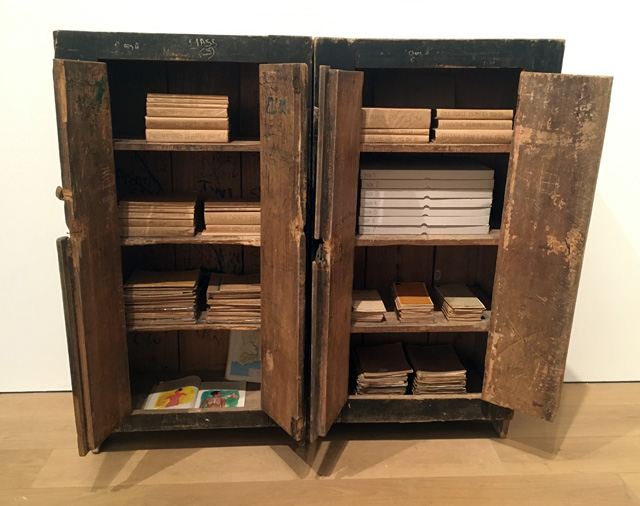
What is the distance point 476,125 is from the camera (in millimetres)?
1937

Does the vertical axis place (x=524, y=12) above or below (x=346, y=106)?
above

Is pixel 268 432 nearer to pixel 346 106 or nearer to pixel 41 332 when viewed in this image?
pixel 41 332

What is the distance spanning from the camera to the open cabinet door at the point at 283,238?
174 cm

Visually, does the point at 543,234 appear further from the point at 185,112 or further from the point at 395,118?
the point at 185,112

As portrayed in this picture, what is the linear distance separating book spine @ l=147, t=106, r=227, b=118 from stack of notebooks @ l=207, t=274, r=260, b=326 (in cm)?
66

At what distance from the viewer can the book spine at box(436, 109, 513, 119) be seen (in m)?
1.92

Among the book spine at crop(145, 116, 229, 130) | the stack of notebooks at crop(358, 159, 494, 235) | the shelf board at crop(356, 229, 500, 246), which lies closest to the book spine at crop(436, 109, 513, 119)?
the stack of notebooks at crop(358, 159, 494, 235)

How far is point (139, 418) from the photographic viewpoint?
2.13 m

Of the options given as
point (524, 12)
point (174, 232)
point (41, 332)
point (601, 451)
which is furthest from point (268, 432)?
point (524, 12)

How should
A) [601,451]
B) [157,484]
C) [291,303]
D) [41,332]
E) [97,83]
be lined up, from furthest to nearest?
[41,332], [601,451], [157,484], [291,303], [97,83]

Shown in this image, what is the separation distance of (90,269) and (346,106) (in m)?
1.00

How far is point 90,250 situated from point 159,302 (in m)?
0.38

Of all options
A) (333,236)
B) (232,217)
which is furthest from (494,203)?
(232,217)

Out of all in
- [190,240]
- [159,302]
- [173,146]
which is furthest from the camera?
[159,302]
